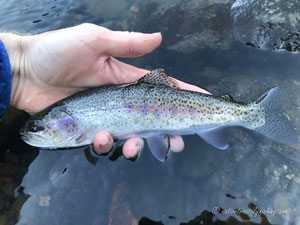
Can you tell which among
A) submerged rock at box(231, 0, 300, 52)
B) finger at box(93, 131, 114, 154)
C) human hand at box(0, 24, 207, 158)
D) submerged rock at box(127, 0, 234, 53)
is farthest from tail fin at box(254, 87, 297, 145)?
finger at box(93, 131, 114, 154)

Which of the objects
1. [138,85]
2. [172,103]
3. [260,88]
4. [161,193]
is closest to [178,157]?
[161,193]

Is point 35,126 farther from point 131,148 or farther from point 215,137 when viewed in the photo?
point 215,137

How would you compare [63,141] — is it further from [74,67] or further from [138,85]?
[138,85]

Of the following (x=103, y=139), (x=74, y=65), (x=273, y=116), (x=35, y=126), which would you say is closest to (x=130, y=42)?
(x=74, y=65)

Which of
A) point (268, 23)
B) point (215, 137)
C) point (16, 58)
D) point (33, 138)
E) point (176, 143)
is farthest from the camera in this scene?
point (268, 23)

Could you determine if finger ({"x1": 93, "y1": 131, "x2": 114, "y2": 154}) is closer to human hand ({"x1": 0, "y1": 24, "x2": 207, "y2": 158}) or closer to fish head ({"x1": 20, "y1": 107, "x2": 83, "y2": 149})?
human hand ({"x1": 0, "y1": 24, "x2": 207, "y2": 158})

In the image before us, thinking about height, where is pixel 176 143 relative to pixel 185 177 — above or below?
above
